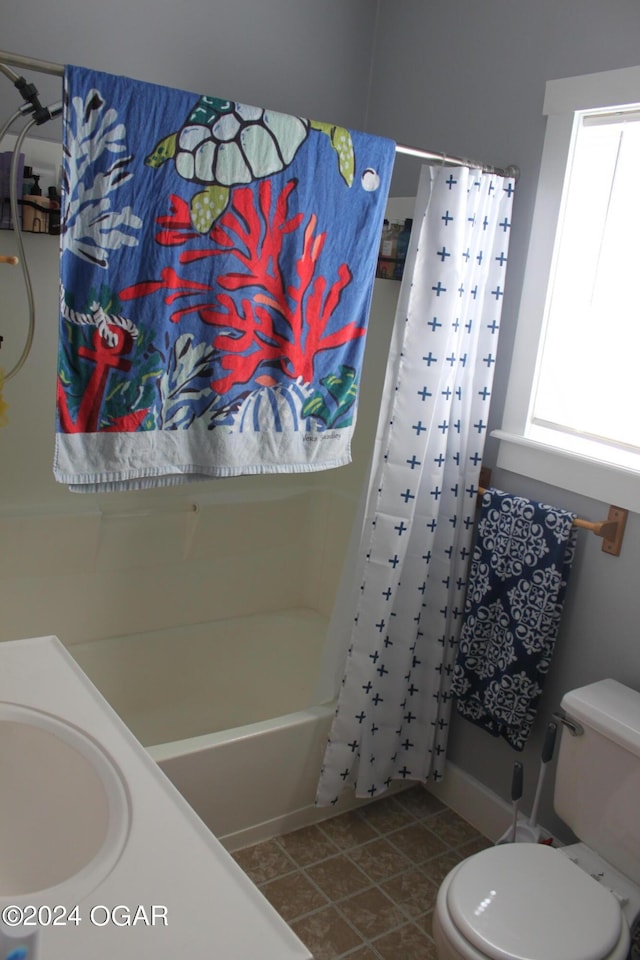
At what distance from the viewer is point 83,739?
4.47ft

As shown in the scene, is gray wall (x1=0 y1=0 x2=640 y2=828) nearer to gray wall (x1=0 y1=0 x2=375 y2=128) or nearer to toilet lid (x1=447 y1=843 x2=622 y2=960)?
gray wall (x1=0 y1=0 x2=375 y2=128)

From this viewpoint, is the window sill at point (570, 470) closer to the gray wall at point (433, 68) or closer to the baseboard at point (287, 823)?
the gray wall at point (433, 68)

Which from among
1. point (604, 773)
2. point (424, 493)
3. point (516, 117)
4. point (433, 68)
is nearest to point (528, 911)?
point (604, 773)

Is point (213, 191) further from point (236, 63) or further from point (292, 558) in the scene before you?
point (292, 558)

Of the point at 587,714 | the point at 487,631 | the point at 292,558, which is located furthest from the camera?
the point at 292,558

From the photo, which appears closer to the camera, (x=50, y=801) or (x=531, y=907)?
(x=50, y=801)

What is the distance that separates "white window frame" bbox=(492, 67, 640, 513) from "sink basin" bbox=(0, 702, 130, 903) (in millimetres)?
1373

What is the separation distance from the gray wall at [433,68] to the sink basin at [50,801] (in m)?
1.35

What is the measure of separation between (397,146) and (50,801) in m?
1.58

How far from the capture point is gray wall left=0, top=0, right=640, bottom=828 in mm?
2094

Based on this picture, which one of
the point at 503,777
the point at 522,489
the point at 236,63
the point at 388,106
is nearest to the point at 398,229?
the point at 388,106

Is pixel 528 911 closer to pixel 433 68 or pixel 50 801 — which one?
pixel 50 801

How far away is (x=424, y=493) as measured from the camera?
7.50 ft

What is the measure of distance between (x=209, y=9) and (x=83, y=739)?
2.13 metres
